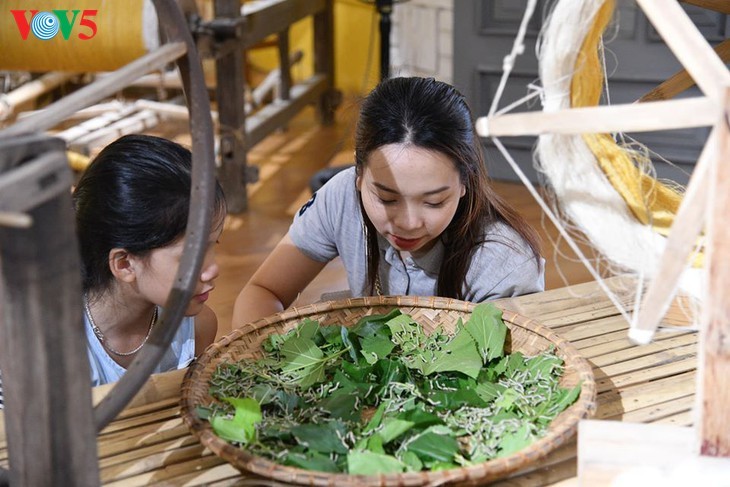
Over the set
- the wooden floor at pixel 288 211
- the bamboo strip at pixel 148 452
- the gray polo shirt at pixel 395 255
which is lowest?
the wooden floor at pixel 288 211

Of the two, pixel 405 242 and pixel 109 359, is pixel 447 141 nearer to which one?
→ pixel 405 242

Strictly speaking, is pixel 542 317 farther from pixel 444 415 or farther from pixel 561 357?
pixel 444 415

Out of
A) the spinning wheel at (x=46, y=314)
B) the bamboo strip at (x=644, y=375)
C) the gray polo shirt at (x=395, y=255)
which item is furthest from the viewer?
the gray polo shirt at (x=395, y=255)

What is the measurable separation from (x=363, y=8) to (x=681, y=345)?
3.39 metres

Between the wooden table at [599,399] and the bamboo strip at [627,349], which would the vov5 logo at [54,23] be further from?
the bamboo strip at [627,349]

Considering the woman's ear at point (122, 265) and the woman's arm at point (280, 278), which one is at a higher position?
the woman's ear at point (122, 265)

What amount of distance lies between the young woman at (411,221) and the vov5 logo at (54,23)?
805 mm

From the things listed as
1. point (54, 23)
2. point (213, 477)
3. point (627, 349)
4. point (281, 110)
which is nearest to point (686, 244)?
point (627, 349)

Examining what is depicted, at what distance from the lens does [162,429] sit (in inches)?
37.0

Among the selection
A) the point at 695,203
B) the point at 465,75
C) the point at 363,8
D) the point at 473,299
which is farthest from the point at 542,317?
the point at 363,8

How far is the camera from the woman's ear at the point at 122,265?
120cm

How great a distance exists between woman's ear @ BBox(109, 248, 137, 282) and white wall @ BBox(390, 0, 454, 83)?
238 centimetres

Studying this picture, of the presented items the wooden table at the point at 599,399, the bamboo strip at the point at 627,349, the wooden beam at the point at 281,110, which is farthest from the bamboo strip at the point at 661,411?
the wooden beam at the point at 281,110

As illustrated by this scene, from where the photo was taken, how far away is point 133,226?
1.17 m
